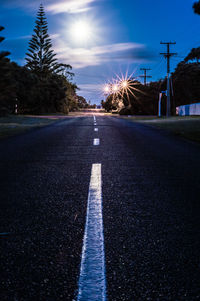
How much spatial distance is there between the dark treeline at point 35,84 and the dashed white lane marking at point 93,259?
1232 inches

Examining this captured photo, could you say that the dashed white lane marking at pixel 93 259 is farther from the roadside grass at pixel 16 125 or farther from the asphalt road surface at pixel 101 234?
the roadside grass at pixel 16 125

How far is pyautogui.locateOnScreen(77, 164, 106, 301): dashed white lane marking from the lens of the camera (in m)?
1.94

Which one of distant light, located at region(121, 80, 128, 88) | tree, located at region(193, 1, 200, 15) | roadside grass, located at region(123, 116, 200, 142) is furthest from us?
distant light, located at region(121, 80, 128, 88)

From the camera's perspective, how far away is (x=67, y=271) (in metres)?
2.19

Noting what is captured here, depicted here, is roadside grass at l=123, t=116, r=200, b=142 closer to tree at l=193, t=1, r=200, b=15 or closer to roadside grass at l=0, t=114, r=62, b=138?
tree at l=193, t=1, r=200, b=15

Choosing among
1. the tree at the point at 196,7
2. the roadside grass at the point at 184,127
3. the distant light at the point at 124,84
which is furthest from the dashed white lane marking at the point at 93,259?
the distant light at the point at 124,84

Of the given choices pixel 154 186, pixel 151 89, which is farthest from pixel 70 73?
pixel 154 186

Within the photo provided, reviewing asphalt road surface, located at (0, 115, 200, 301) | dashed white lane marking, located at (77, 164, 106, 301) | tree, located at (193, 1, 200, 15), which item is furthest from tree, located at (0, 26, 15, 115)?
dashed white lane marking, located at (77, 164, 106, 301)

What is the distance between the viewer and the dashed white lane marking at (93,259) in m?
1.94

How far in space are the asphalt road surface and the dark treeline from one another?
3001 centimetres

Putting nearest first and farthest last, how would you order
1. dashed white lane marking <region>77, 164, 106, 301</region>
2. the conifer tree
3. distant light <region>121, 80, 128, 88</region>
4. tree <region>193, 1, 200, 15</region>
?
dashed white lane marking <region>77, 164, 106, 301</region>
tree <region>193, 1, 200, 15</region>
the conifer tree
distant light <region>121, 80, 128, 88</region>

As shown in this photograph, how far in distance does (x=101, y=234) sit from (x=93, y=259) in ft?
1.65

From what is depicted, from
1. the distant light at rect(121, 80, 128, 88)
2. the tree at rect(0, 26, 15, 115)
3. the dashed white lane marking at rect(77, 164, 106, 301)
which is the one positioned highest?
the distant light at rect(121, 80, 128, 88)

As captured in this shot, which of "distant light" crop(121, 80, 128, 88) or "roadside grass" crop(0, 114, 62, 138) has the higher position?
"distant light" crop(121, 80, 128, 88)
